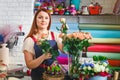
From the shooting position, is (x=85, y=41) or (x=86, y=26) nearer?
(x=85, y=41)

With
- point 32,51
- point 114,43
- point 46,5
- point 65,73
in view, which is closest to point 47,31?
point 32,51

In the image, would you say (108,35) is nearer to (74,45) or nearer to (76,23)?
(76,23)

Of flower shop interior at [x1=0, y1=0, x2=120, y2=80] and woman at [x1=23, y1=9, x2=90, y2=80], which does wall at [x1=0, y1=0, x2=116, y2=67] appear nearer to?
flower shop interior at [x1=0, y1=0, x2=120, y2=80]

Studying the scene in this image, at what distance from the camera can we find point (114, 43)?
162 inches

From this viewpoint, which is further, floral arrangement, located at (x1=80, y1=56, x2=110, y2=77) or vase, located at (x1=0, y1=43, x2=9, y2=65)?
vase, located at (x1=0, y1=43, x2=9, y2=65)

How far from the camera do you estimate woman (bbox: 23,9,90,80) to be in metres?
2.41

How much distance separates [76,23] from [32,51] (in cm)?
185

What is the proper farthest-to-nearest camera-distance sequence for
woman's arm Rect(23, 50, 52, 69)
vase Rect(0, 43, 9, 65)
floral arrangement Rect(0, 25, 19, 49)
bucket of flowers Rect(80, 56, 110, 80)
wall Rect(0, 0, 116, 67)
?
wall Rect(0, 0, 116, 67) → floral arrangement Rect(0, 25, 19, 49) → vase Rect(0, 43, 9, 65) → woman's arm Rect(23, 50, 52, 69) → bucket of flowers Rect(80, 56, 110, 80)

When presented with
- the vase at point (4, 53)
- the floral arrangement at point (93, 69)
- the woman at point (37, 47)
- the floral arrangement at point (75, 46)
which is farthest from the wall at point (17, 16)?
the floral arrangement at point (93, 69)

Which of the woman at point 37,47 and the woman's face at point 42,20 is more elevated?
the woman's face at point 42,20

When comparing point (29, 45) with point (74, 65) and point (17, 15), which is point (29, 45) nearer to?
point (74, 65)

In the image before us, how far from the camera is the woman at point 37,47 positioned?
2.41m

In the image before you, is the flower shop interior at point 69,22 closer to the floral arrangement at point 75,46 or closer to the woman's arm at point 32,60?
the woman's arm at point 32,60

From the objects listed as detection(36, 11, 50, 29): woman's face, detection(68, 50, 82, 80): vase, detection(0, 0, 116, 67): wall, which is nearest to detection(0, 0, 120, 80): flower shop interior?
detection(0, 0, 116, 67): wall
